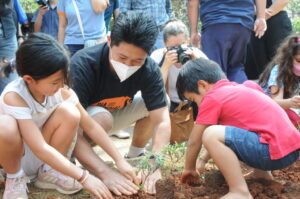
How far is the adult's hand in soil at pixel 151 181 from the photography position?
251 cm

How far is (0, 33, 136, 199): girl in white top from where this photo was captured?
2238 millimetres

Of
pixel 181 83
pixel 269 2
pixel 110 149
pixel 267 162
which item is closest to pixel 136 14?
pixel 181 83

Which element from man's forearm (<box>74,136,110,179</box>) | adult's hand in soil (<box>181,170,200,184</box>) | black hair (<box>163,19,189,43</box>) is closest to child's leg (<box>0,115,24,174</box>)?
man's forearm (<box>74,136,110,179</box>)

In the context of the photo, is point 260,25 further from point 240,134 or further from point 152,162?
point 152,162

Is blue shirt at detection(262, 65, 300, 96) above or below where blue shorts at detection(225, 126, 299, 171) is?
below

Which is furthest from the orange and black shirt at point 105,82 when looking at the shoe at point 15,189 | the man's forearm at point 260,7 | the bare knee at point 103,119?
the man's forearm at point 260,7

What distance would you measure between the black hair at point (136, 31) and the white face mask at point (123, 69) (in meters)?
0.15

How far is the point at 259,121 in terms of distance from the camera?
2.31m

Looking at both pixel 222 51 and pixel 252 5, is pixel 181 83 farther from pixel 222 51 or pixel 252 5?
pixel 252 5

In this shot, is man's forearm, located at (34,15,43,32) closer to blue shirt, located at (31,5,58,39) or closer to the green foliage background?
blue shirt, located at (31,5,58,39)

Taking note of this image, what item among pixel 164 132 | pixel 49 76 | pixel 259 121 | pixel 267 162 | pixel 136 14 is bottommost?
pixel 164 132

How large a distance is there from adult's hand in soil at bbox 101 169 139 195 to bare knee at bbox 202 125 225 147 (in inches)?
21.8

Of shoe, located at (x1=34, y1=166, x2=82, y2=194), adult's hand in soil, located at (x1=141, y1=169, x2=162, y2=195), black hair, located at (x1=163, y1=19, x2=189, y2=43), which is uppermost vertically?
black hair, located at (x1=163, y1=19, x2=189, y2=43)

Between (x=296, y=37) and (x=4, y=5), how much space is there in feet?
8.38
